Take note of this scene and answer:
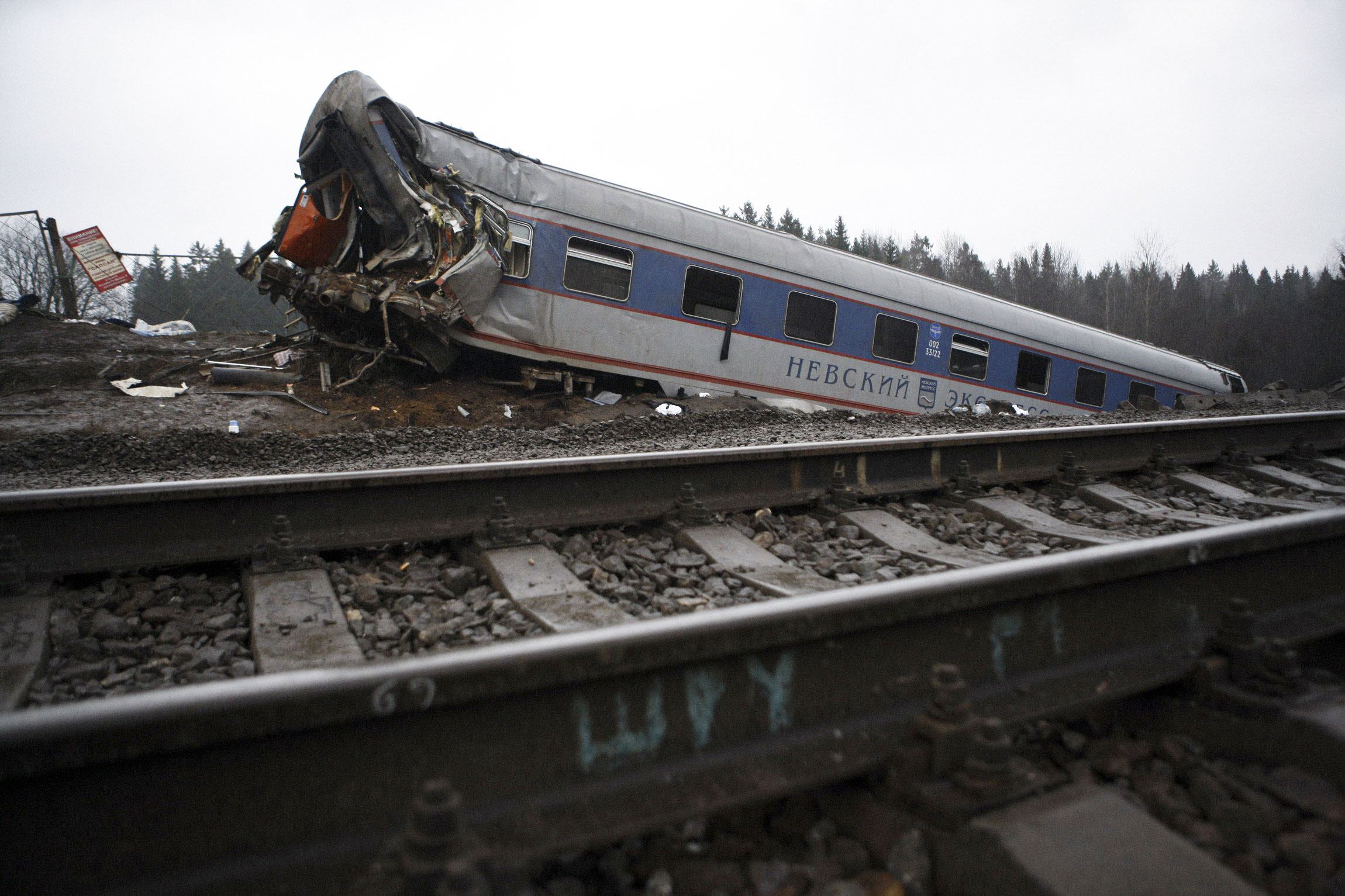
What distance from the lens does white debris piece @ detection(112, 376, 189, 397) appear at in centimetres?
891

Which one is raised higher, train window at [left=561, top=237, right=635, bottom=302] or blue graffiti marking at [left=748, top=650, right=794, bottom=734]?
train window at [left=561, top=237, right=635, bottom=302]

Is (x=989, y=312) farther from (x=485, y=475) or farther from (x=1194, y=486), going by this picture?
(x=485, y=475)

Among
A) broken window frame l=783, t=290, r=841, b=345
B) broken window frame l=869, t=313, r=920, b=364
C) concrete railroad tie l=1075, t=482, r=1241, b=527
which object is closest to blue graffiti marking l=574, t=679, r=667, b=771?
concrete railroad tie l=1075, t=482, r=1241, b=527

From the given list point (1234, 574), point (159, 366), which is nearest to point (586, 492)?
point (1234, 574)

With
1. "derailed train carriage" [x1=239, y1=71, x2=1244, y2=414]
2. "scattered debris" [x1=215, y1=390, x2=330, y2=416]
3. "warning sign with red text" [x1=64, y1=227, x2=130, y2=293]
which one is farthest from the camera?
"warning sign with red text" [x1=64, y1=227, x2=130, y2=293]

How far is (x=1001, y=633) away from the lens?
2.00 metres

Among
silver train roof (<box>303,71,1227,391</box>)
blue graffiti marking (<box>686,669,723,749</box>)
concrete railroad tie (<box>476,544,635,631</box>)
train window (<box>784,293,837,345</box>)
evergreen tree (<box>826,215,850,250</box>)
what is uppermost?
evergreen tree (<box>826,215,850,250</box>)

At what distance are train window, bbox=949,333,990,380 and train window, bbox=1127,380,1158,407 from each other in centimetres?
350

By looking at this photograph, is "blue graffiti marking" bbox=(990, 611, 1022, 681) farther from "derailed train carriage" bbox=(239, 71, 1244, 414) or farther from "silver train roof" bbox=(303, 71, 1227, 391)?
"silver train roof" bbox=(303, 71, 1227, 391)

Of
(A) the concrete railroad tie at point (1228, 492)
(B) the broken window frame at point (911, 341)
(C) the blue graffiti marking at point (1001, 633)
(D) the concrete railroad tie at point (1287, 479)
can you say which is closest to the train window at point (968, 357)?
(B) the broken window frame at point (911, 341)

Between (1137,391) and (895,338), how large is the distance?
18.1ft

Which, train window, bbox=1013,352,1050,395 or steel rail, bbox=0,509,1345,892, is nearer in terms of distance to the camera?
steel rail, bbox=0,509,1345,892

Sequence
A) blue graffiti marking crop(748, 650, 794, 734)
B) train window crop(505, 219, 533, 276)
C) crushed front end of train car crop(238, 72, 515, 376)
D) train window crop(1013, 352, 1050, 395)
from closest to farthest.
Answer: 1. blue graffiti marking crop(748, 650, 794, 734)
2. crushed front end of train car crop(238, 72, 515, 376)
3. train window crop(505, 219, 533, 276)
4. train window crop(1013, 352, 1050, 395)

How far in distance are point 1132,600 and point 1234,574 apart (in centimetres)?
49
